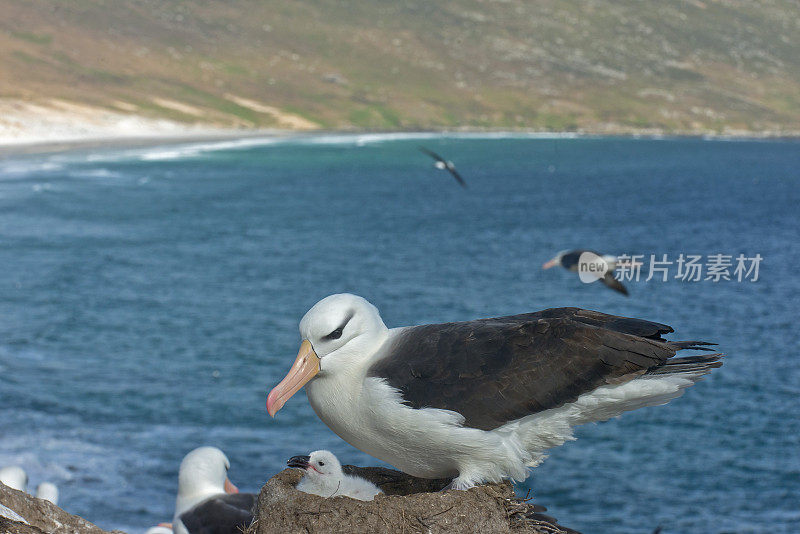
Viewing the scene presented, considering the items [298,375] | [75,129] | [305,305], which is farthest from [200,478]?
[75,129]

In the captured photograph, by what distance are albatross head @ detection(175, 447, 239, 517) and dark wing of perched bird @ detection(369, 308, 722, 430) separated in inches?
221

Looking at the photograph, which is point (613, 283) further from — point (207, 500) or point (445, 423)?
point (445, 423)

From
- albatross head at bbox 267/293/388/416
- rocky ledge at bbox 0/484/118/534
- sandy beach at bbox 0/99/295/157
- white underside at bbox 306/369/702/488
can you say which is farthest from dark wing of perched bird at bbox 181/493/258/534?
sandy beach at bbox 0/99/295/157

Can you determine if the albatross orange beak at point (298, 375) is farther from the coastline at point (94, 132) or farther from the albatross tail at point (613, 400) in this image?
the coastline at point (94, 132)

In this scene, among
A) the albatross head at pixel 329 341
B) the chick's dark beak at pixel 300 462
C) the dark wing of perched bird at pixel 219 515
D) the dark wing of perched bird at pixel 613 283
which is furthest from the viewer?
the dark wing of perched bird at pixel 613 283

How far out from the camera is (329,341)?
6379mm

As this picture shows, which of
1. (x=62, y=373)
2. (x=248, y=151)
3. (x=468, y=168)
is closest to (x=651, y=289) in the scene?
(x=62, y=373)

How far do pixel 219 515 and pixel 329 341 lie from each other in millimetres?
5204

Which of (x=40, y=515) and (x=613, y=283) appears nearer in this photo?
(x=40, y=515)

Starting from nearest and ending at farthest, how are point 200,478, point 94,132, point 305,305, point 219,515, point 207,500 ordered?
point 219,515 → point 207,500 → point 200,478 → point 305,305 → point 94,132

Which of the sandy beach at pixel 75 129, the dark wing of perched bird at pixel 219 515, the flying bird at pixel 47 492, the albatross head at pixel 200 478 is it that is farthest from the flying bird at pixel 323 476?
the sandy beach at pixel 75 129

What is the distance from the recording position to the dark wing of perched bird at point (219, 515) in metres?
10.4

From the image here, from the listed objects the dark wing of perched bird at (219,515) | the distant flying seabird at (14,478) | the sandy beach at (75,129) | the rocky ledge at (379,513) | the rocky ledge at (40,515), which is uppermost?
the sandy beach at (75,129)

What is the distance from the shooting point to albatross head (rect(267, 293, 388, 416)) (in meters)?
6.32
